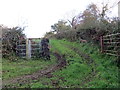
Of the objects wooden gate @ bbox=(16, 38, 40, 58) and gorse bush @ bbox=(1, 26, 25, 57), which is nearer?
gorse bush @ bbox=(1, 26, 25, 57)

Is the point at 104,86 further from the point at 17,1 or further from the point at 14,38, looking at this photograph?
the point at 17,1

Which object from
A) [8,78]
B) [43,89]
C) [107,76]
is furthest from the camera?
[8,78]

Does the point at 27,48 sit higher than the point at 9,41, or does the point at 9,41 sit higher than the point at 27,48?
the point at 9,41

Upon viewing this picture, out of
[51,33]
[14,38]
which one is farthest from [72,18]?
[14,38]

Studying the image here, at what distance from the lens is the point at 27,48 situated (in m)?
14.2

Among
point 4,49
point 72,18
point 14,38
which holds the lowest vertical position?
point 4,49

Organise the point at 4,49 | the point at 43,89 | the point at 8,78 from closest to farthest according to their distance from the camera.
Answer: the point at 43,89, the point at 8,78, the point at 4,49

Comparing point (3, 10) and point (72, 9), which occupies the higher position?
point (72, 9)

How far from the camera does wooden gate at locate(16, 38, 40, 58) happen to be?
13.9 meters

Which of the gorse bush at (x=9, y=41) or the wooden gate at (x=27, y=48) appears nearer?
the gorse bush at (x=9, y=41)

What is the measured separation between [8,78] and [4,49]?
20.4 ft

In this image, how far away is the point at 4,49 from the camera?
1348 centimetres

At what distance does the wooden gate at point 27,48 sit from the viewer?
45.6 ft

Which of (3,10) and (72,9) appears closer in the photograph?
(3,10)
